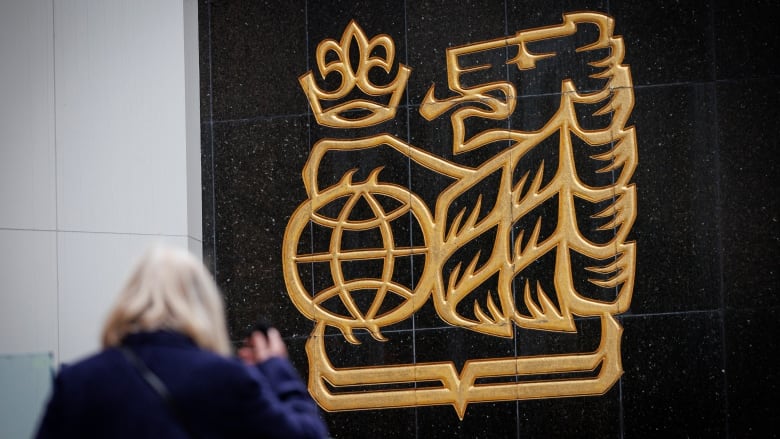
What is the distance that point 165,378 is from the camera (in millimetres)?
2428

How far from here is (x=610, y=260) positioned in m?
6.58

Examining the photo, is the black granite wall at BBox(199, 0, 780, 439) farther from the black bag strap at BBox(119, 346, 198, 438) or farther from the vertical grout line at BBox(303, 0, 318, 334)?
the black bag strap at BBox(119, 346, 198, 438)

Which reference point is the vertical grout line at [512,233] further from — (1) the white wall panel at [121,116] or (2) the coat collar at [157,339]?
(2) the coat collar at [157,339]

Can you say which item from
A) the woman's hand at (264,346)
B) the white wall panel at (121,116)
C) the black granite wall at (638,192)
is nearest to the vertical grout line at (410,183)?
the black granite wall at (638,192)

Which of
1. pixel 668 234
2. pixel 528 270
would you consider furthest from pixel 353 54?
pixel 668 234

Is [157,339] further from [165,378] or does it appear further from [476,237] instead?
[476,237]

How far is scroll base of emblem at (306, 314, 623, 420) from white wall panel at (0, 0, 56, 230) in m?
2.04

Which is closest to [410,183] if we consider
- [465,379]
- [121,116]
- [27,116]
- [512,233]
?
[512,233]

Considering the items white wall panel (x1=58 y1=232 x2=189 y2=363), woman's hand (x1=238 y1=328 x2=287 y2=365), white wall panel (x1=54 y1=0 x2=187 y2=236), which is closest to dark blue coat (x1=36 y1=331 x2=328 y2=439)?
woman's hand (x1=238 y1=328 x2=287 y2=365)

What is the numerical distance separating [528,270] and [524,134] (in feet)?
2.75

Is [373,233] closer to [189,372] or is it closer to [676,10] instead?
[676,10]

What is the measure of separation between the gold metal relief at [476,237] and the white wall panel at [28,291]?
66.7 inches

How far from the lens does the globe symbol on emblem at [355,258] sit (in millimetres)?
6719

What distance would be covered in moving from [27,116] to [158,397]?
11.0 feet
